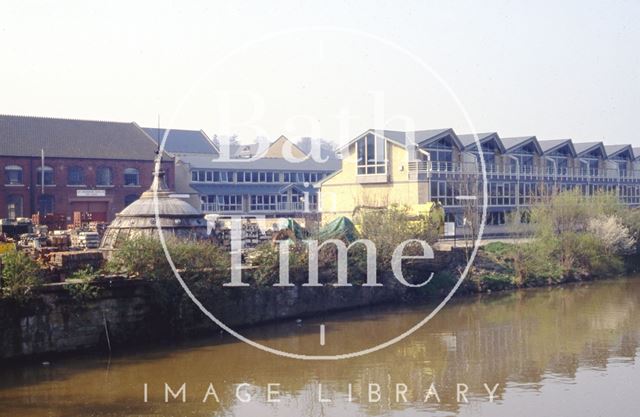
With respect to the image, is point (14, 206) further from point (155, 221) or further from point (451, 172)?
point (451, 172)

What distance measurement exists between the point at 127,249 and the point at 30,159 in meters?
27.3

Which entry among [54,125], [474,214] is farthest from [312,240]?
[54,125]

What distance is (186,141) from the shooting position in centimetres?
6481

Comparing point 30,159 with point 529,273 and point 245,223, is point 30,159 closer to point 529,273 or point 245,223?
point 245,223

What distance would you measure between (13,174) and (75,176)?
366 cm

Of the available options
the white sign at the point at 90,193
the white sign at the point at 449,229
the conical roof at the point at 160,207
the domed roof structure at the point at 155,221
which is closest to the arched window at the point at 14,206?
the white sign at the point at 90,193

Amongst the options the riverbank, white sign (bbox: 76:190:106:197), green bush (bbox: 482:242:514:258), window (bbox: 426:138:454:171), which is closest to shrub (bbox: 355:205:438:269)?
the riverbank

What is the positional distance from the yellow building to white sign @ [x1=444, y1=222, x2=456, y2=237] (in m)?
1.70

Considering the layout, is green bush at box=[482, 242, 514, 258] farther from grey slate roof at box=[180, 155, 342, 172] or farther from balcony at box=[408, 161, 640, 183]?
grey slate roof at box=[180, 155, 342, 172]

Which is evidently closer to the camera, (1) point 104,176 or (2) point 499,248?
(2) point 499,248

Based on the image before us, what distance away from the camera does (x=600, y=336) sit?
23828mm

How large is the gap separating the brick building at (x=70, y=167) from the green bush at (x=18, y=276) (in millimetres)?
27304

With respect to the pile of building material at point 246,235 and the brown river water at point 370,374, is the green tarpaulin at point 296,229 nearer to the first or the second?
the pile of building material at point 246,235

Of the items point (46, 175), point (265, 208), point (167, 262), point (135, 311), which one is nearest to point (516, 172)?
point (265, 208)
